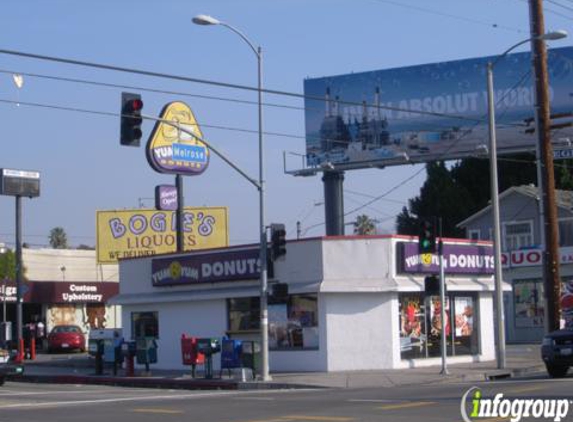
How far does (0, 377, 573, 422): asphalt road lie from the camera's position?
18469 mm

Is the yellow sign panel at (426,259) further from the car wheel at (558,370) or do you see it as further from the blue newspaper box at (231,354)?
the car wheel at (558,370)

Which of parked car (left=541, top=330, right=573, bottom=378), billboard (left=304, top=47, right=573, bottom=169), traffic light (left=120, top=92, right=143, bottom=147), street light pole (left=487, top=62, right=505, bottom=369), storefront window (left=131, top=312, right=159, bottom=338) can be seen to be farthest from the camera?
billboard (left=304, top=47, right=573, bottom=169)

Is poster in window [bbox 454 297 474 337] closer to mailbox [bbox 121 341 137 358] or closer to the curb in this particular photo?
the curb

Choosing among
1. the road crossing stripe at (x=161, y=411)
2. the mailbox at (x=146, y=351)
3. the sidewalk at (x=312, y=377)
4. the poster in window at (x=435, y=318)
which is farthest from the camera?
the poster in window at (x=435, y=318)

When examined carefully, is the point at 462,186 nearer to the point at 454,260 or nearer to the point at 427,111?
the point at 427,111

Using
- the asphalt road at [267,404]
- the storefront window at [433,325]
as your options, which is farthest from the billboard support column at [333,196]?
the asphalt road at [267,404]

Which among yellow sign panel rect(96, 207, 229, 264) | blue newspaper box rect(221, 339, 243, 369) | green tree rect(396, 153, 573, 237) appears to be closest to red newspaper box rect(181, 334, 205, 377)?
blue newspaper box rect(221, 339, 243, 369)

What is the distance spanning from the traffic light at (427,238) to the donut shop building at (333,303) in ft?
7.92

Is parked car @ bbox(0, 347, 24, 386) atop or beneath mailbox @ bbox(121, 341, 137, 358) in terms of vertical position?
beneath

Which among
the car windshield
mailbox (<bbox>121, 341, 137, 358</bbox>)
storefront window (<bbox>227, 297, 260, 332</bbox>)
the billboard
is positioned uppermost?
the billboard

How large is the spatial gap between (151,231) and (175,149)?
50.4 ft

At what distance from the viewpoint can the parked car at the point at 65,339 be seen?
170 ft

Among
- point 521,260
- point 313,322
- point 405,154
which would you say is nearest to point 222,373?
point 313,322
